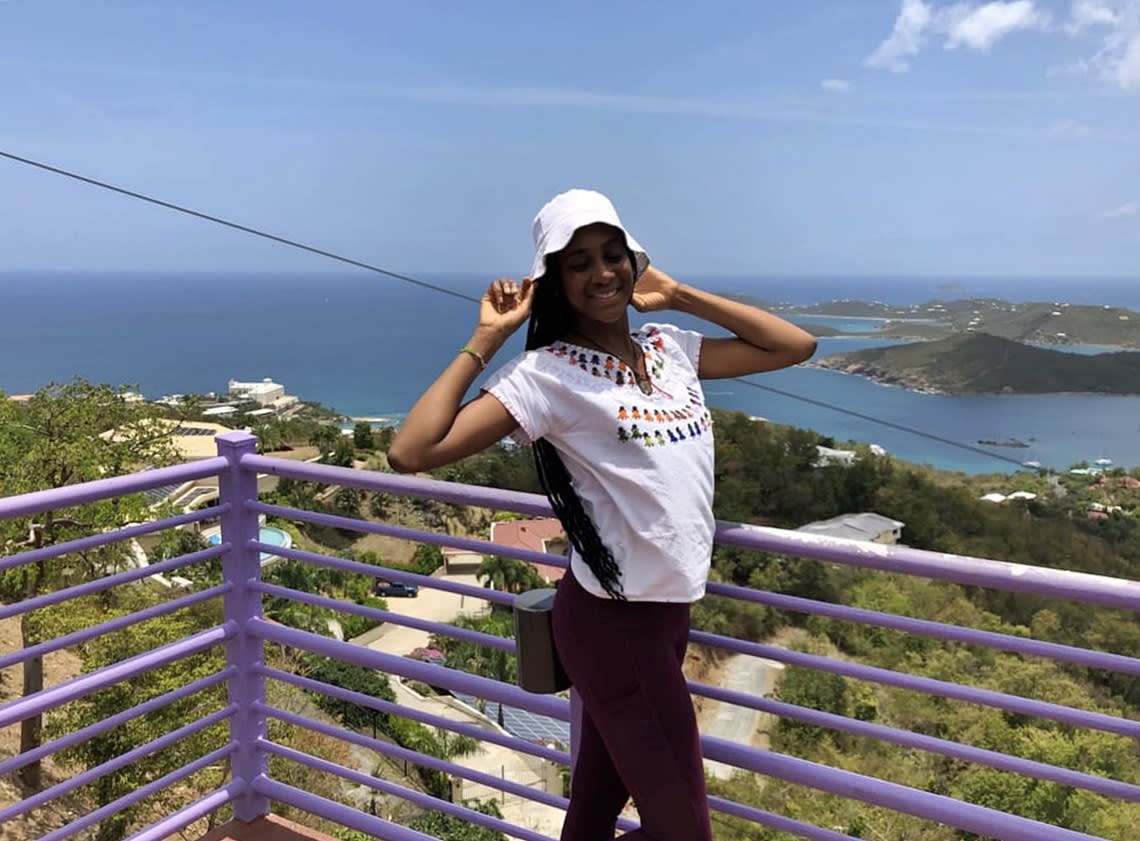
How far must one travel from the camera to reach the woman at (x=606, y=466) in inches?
54.8

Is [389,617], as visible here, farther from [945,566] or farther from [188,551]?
[188,551]

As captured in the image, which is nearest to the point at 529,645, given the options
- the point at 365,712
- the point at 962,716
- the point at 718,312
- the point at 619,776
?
the point at 619,776

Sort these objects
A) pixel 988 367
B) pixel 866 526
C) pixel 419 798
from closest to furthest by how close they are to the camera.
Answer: pixel 419 798 < pixel 866 526 < pixel 988 367

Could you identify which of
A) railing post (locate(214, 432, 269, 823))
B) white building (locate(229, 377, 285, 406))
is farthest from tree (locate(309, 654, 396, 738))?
white building (locate(229, 377, 285, 406))

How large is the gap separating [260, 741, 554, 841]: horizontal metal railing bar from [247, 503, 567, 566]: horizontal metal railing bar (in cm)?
61

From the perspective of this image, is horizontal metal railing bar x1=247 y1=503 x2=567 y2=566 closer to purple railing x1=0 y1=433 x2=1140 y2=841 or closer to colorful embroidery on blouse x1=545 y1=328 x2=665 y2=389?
purple railing x1=0 y1=433 x2=1140 y2=841

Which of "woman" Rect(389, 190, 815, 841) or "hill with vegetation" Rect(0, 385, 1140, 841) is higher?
"woman" Rect(389, 190, 815, 841)

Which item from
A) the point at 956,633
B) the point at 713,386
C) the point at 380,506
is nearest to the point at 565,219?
the point at 956,633

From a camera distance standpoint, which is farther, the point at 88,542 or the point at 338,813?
the point at 338,813

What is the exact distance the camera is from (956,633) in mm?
1499

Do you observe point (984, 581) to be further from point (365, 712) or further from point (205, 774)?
point (365, 712)

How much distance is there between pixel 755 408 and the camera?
110m

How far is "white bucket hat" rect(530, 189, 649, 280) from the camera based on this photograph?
1.40 m

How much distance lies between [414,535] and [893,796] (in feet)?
4.16
